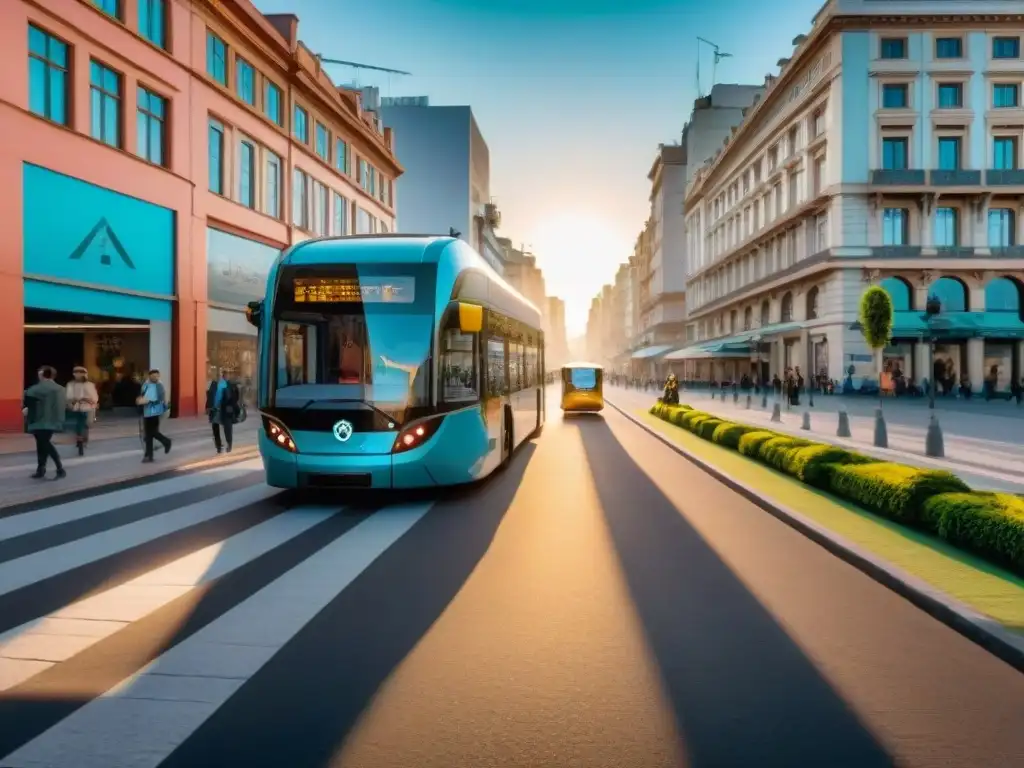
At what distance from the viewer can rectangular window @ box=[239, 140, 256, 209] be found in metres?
30.0

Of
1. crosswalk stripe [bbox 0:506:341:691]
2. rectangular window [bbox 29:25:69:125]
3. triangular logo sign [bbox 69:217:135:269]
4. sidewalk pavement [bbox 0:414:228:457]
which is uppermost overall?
rectangular window [bbox 29:25:69:125]

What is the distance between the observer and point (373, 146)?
45.6 m

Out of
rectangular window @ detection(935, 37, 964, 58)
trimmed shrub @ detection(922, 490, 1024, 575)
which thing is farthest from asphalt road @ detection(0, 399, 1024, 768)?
rectangular window @ detection(935, 37, 964, 58)

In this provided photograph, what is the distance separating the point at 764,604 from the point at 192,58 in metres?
27.6

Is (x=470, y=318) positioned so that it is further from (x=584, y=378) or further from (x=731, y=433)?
(x=584, y=378)

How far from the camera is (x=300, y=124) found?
117 feet

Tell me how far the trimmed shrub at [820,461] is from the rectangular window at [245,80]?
26641 mm

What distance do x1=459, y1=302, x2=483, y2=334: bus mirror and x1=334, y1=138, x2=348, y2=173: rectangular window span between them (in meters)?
33.3

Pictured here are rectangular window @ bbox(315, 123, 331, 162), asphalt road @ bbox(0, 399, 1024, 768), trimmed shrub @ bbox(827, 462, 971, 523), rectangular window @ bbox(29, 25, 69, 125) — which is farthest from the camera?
rectangular window @ bbox(315, 123, 331, 162)

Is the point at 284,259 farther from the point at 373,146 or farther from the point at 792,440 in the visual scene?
the point at 373,146

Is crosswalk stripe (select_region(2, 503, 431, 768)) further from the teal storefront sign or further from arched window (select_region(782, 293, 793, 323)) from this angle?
arched window (select_region(782, 293, 793, 323))

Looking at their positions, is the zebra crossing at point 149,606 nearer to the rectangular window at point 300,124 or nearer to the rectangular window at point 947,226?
the rectangular window at point 300,124

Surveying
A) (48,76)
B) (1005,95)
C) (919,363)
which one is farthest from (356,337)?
(1005,95)

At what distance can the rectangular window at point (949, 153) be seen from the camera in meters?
43.0
